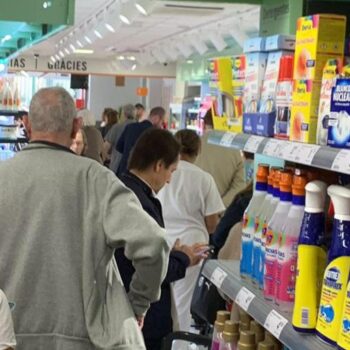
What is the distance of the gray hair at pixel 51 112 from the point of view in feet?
9.78

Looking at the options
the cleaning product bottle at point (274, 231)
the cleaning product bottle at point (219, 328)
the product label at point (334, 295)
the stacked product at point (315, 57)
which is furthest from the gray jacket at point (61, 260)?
the product label at point (334, 295)

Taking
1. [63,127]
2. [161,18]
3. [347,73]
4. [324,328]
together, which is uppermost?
[161,18]

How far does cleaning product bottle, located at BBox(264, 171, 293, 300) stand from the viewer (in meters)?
2.25

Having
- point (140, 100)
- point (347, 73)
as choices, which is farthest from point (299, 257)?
point (140, 100)

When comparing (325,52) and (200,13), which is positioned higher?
(200,13)

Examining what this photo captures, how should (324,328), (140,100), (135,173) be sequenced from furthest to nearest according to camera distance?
1. (140,100)
2. (135,173)
3. (324,328)

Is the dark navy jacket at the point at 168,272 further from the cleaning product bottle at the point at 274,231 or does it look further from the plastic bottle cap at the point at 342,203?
the plastic bottle cap at the point at 342,203

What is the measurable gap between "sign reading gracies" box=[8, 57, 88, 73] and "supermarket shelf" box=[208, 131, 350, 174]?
62.8 ft

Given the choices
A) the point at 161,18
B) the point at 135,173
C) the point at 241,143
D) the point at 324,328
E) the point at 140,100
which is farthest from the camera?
the point at 140,100

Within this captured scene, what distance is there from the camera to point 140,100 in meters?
24.5

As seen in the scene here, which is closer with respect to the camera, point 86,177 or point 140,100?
point 86,177

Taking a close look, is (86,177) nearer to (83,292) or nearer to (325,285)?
(83,292)

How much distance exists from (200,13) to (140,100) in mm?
13386

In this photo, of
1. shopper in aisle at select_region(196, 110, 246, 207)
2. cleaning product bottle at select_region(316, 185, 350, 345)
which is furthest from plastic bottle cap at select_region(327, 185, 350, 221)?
shopper in aisle at select_region(196, 110, 246, 207)
